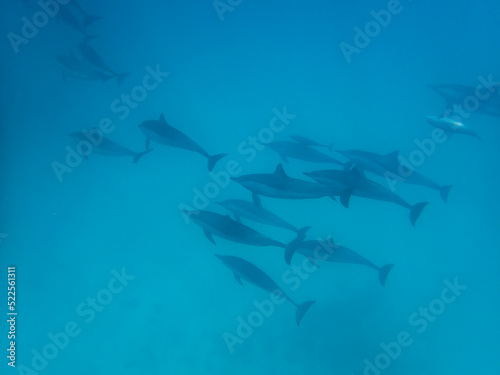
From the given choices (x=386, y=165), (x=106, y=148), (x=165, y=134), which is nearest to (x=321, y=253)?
(x=386, y=165)

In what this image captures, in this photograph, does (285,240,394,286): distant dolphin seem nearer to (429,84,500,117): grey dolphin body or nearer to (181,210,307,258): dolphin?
(181,210,307,258): dolphin

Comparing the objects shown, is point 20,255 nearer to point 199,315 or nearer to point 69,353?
point 69,353

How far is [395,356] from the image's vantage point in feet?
16.5

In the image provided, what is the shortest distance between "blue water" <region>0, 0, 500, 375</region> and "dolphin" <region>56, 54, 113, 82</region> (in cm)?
44

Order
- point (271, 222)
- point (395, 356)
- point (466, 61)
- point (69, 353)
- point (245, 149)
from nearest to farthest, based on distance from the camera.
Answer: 1. point (271, 222)
2. point (69, 353)
3. point (395, 356)
4. point (245, 149)
5. point (466, 61)

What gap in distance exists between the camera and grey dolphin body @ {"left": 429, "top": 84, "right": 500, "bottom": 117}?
499 cm

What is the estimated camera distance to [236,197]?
524 cm

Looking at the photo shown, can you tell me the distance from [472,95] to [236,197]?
304 centimetres

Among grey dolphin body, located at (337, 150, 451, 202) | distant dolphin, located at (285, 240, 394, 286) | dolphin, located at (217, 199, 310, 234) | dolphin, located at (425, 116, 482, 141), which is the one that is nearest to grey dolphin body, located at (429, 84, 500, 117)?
dolphin, located at (425, 116, 482, 141)

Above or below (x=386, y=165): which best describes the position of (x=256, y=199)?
above

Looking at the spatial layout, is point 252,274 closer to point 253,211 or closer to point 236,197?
point 253,211

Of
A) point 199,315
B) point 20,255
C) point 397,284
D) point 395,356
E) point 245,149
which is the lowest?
point 395,356

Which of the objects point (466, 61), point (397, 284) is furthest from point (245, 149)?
point (466, 61)

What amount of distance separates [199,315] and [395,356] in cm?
232
